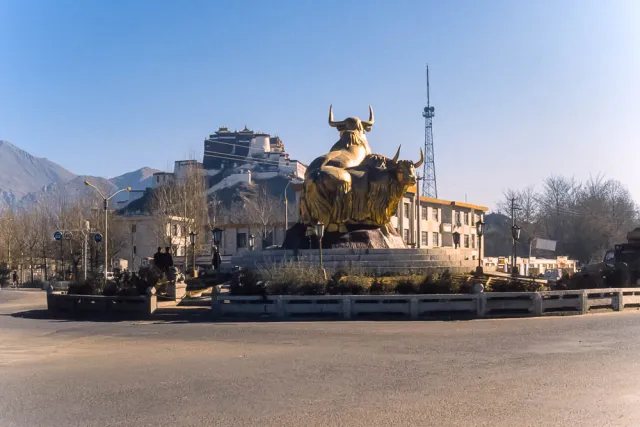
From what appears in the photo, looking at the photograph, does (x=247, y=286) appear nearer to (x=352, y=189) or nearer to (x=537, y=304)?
(x=537, y=304)

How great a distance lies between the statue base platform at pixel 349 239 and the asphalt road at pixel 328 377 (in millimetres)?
13271

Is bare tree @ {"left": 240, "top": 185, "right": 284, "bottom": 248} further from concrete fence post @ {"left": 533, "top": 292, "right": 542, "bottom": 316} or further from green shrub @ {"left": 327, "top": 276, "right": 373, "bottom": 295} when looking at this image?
concrete fence post @ {"left": 533, "top": 292, "right": 542, "bottom": 316}

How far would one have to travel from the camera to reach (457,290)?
21.4m

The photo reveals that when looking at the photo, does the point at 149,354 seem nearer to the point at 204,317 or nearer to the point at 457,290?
the point at 204,317

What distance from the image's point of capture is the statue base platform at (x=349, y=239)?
30547mm

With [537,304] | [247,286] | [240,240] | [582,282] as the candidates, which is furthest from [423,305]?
[240,240]

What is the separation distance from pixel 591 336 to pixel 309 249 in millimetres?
16655

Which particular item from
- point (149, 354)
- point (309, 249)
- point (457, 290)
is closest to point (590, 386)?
point (149, 354)

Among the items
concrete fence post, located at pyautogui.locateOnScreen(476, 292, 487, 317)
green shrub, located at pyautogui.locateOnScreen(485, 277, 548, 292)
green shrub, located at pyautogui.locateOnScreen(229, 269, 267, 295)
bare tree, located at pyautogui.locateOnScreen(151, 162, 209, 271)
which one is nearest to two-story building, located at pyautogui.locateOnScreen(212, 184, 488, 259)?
bare tree, located at pyautogui.locateOnScreen(151, 162, 209, 271)

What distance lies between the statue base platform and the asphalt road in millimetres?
13271

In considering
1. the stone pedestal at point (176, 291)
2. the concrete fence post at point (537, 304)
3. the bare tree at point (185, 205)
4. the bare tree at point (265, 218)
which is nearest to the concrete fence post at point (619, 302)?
the concrete fence post at point (537, 304)

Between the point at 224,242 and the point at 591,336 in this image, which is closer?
the point at 591,336

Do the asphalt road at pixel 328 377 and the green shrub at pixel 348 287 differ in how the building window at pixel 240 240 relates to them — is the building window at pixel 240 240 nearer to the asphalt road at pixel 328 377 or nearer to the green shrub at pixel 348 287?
the green shrub at pixel 348 287

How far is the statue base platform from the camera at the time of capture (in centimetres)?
3055
